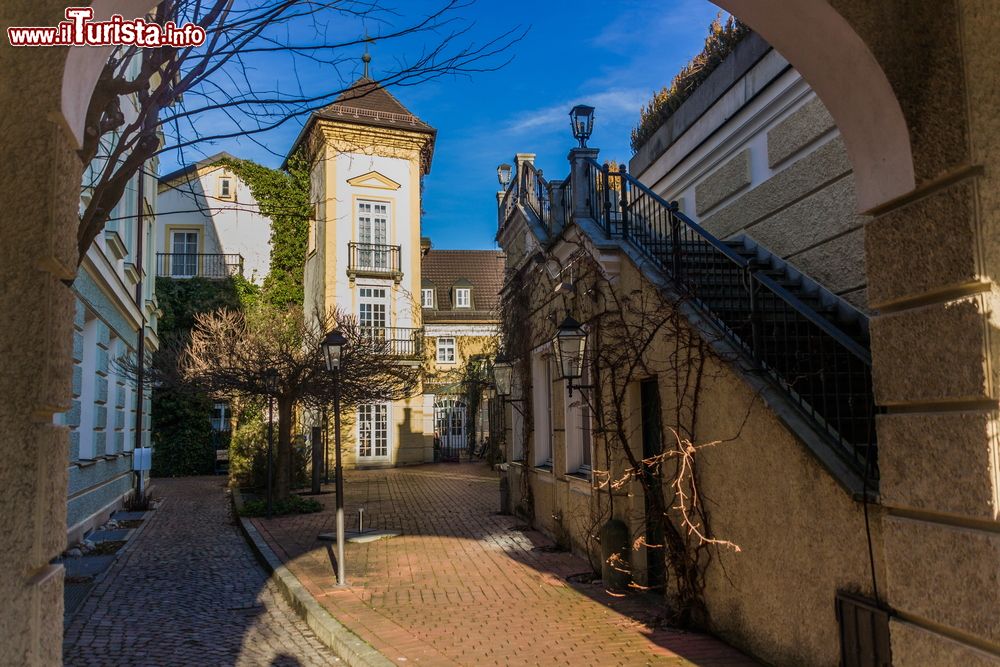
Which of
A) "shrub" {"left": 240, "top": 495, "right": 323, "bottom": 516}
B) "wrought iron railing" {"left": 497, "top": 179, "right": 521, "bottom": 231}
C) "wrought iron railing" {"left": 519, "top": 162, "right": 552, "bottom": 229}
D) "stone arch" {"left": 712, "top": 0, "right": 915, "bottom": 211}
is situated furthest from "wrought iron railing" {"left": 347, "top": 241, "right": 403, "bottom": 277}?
"stone arch" {"left": 712, "top": 0, "right": 915, "bottom": 211}

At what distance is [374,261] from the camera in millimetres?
30188

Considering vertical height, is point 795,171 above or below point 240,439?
above

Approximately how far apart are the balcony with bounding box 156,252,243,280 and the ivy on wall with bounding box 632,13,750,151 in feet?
69.9

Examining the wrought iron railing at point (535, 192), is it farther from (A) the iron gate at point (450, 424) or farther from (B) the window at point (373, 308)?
(A) the iron gate at point (450, 424)

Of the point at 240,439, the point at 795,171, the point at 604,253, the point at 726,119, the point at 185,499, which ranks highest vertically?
the point at 726,119

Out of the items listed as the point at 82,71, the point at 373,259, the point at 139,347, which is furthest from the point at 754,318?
the point at 373,259

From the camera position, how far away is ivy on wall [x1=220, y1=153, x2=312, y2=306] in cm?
3088

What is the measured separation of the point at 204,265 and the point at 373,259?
258 inches

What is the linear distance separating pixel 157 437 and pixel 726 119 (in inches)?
908

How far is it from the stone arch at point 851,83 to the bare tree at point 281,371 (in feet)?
39.4

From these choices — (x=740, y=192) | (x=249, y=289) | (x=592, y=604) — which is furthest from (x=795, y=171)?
(x=249, y=289)

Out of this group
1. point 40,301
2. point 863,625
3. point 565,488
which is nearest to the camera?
point 40,301

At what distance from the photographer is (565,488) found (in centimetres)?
1041

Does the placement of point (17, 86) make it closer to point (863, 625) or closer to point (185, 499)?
point (863, 625)
